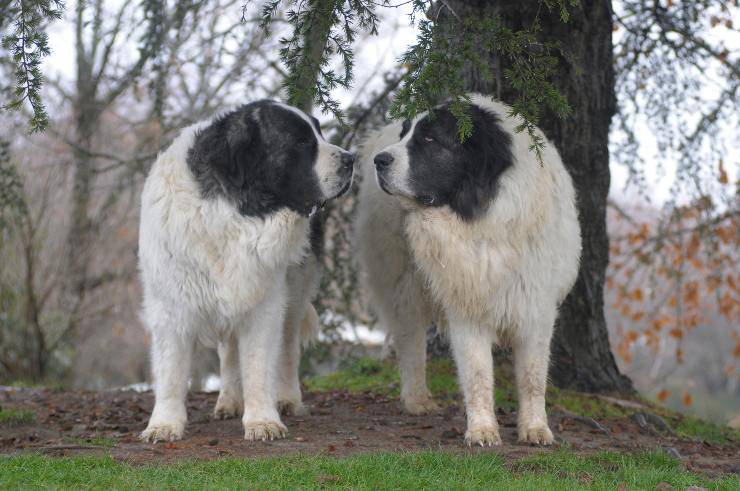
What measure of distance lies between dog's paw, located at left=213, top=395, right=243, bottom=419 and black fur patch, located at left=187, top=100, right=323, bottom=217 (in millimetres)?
1756

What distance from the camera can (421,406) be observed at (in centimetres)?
602

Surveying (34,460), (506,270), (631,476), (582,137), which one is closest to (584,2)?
(582,137)

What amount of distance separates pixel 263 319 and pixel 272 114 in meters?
1.27

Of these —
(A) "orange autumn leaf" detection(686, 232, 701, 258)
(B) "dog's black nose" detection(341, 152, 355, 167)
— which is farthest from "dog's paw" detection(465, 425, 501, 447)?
(A) "orange autumn leaf" detection(686, 232, 701, 258)

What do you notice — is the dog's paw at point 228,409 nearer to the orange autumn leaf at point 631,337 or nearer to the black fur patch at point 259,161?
the black fur patch at point 259,161

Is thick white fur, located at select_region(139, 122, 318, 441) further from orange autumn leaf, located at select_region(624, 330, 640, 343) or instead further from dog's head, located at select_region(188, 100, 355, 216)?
orange autumn leaf, located at select_region(624, 330, 640, 343)

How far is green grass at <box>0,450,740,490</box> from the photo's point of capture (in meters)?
3.64

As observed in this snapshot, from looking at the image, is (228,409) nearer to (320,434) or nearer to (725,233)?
(320,434)

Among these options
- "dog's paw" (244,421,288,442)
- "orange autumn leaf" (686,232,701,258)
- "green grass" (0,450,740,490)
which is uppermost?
"orange autumn leaf" (686,232,701,258)

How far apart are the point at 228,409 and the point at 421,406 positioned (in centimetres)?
145

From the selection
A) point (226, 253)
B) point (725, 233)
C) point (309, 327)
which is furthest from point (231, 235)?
point (725, 233)

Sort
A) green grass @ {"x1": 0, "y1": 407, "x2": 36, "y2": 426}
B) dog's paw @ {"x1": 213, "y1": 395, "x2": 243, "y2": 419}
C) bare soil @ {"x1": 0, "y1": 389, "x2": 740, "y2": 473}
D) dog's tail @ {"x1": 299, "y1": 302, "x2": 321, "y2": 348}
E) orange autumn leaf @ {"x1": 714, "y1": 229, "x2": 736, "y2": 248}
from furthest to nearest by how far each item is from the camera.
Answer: orange autumn leaf @ {"x1": 714, "y1": 229, "x2": 736, "y2": 248}, dog's tail @ {"x1": 299, "y1": 302, "x2": 321, "y2": 348}, dog's paw @ {"x1": 213, "y1": 395, "x2": 243, "y2": 419}, green grass @ {"x1": 0, "y1": 407, "x2": 36, "y2": 426}, bare soil @ {"x1": 0, "y1": 389, "x2": 740, "y2": 473}

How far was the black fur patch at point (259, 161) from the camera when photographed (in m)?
4.72

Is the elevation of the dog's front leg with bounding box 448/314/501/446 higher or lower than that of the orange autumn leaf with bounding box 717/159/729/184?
lower
